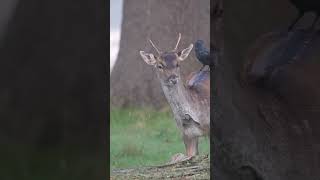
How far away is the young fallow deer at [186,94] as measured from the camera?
9.32 ft

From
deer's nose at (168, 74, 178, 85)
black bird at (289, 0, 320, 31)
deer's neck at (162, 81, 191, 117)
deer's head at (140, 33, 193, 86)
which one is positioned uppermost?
black bird at (289, 0, 320, 31)

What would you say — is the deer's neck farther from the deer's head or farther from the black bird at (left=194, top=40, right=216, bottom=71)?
the black bird at (left=194, top=40, right=216, bottom=71)

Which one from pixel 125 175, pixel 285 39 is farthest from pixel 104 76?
pixel 285 39

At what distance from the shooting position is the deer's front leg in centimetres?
284

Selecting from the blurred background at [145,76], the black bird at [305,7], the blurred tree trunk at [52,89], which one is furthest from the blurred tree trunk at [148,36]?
the black bird at [305,7]

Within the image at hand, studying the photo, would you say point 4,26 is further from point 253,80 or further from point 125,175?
point 253,80

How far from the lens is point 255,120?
114 inches

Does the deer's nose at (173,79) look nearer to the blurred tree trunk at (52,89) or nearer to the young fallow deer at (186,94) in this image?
the young fallow deer at (186,94)

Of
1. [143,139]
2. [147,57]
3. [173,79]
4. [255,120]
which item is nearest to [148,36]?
[147,57]

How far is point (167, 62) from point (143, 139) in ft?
1.23

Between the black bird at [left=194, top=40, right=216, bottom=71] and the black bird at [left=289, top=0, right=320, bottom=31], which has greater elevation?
the black bird at [left=289, top=0, right=320, bottom=31]

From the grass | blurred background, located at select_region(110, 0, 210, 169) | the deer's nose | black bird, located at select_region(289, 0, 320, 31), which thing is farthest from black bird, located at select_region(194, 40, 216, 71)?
black bird, located at select_region(289, 0, 320, 31)

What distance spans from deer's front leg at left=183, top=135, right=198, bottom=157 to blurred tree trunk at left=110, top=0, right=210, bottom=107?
0.20 metres

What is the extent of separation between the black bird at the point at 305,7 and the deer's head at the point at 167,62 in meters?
0.51
